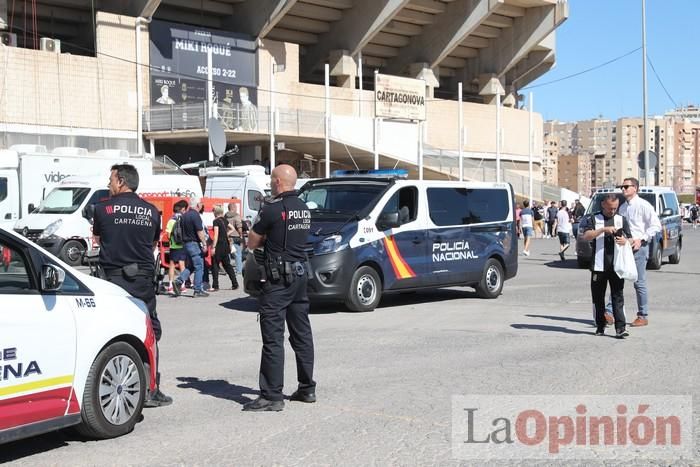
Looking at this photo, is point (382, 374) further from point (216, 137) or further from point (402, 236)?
point (216, 137)

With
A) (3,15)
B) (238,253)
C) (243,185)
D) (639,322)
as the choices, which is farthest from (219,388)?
(3,15)

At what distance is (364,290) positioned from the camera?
13.2 meters

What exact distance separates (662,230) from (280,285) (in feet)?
55.5

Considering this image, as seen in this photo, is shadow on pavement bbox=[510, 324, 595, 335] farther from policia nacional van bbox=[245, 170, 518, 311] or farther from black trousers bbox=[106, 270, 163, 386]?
black trousers bbox=[106, 270, 163, 386]

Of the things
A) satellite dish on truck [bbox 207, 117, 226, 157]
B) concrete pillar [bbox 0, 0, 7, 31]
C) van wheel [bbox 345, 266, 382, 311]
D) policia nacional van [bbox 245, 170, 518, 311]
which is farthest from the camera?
concrete pillar [bbox 0, 0, 7, 31]

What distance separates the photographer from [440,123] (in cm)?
5781

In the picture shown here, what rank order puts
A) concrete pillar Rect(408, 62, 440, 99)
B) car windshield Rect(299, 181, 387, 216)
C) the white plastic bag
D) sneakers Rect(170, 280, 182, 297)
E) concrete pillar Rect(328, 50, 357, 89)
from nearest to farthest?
the white plastic bag → car windshield Rect(299, 181, 387, 216) → sneakers Rect(170, 280, 182, 297) → concrete pillar Rect(328, 50, 357, 89) → concrete pillar Rect(408, 62, 440, 99)

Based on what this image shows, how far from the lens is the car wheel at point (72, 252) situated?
21861 mm

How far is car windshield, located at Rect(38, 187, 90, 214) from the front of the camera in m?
22.3

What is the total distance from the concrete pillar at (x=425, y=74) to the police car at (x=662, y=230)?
3254 centimetres

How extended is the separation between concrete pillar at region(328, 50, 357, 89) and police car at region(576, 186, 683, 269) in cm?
2900

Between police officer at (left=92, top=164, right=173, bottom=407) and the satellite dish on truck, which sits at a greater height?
the satellite dish on truck

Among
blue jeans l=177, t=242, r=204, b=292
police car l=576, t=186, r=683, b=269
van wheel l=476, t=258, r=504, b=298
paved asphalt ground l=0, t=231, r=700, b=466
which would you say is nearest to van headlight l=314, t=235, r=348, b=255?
paved asphalt ground l=0, t=231, r=700, b=466

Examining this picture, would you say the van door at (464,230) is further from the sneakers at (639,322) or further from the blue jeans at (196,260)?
the blue jeans at (196,260)
